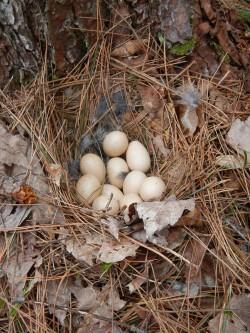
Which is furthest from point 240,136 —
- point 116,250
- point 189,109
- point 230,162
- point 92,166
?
point 116,250

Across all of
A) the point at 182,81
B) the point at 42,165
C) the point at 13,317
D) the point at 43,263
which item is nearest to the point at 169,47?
the point at 182,81

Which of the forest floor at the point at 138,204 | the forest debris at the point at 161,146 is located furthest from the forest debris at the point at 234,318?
the forest debris at the point at 161,146

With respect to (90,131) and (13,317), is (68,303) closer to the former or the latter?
(13,317)

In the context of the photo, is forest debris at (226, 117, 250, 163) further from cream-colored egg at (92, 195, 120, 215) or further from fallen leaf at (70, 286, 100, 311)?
fallen leaf at (70, 286, 100, 311)

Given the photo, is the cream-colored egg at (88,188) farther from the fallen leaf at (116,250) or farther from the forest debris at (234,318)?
the forest debris at (234,318)

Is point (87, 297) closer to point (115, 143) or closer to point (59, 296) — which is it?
point (59, 296)

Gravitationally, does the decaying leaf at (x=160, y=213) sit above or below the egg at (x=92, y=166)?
above

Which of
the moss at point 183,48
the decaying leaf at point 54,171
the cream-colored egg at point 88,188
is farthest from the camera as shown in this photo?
the moss at point 183,48
